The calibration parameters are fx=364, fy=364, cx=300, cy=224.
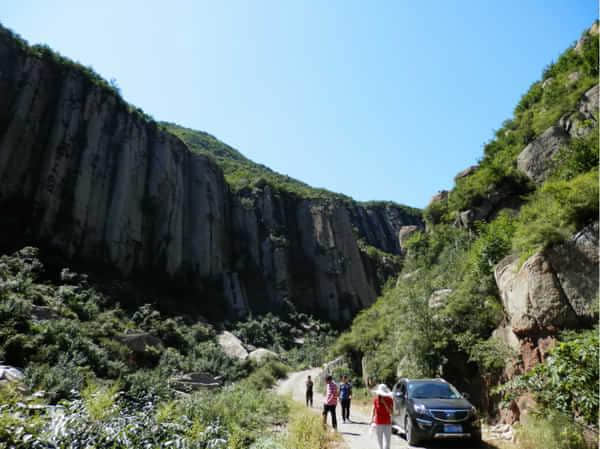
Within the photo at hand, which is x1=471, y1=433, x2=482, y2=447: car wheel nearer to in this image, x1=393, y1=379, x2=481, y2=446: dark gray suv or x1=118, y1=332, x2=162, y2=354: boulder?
x1=393, y1=379, x2=481, y2=446: dark gray suv

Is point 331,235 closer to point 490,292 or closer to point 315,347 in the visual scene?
point 315,347

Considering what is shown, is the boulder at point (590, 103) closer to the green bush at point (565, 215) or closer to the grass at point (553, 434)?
the green bush at point (565, 215)

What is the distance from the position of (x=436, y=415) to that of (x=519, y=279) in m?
4.26

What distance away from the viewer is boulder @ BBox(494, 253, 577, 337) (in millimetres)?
8367

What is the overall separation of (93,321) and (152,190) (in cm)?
2105

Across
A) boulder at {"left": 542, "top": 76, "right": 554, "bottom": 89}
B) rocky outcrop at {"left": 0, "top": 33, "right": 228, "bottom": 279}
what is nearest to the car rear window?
boulder at {"left": 542, "top": 76, "right": 554, "bottom": 89}

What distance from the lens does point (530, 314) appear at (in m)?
8.95

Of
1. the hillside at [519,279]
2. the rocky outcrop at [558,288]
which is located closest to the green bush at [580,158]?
the hillside at [519,279]

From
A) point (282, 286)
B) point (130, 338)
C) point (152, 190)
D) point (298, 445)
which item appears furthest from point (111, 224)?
point (298, 445)

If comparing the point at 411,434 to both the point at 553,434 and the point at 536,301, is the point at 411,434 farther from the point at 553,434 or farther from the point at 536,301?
the point at 536,301

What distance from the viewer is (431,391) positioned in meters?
9.20

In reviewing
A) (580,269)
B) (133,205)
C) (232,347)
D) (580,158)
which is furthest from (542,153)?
(133,205)

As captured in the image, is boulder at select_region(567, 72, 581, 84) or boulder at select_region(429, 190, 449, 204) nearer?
boulder at select_region(567, 72, 581, 84)

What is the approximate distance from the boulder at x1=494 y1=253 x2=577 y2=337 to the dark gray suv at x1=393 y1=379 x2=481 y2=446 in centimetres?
249
